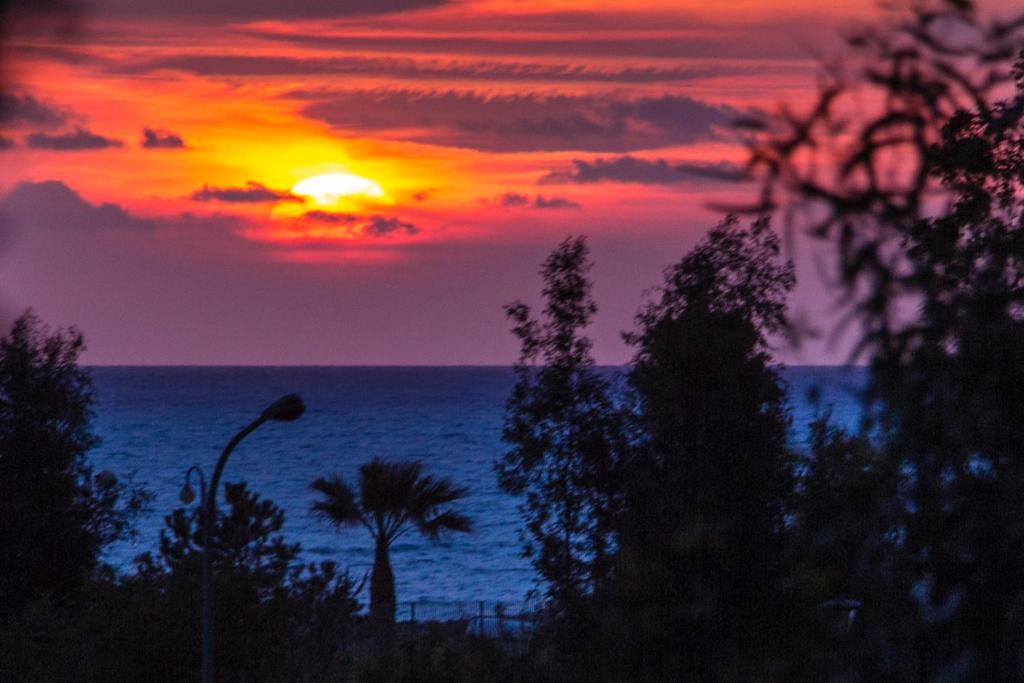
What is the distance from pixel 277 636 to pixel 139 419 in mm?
149474

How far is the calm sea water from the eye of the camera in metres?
72.1

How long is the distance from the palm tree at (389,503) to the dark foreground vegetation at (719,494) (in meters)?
0.09

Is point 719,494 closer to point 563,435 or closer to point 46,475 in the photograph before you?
point 563,435

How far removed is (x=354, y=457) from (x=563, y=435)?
320 ft

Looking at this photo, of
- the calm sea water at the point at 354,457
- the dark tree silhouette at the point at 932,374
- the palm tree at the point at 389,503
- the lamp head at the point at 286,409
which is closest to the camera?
the dark tree silhouette at the point at 932,374

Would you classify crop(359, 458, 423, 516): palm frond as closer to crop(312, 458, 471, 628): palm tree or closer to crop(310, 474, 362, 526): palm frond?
crop(312, 458, 471, 628): palm tree

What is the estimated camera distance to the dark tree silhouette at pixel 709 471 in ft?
25.4

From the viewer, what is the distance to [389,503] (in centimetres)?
3359

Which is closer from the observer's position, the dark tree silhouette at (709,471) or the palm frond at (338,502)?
the dark tree silhouette at (709,471)

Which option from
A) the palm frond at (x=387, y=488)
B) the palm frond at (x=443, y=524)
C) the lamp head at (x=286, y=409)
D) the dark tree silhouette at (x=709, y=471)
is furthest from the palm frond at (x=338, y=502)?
the lamp head at (x=286, y=409)

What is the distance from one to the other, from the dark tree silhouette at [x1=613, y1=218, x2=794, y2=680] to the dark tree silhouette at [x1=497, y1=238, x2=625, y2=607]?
2.23 meters

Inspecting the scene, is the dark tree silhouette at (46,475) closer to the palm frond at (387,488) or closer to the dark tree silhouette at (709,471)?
the palm frond at (387,488)

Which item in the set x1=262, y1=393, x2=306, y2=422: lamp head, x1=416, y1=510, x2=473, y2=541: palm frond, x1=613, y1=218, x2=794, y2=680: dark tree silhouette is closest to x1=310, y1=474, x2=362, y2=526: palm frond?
x1=416, y1=510, x2=473, y2=541: palm frond

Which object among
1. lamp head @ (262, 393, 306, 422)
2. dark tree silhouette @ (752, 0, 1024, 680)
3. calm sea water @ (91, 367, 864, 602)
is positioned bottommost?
dark tree silhouette @ (752, 0, 1024, 680)
